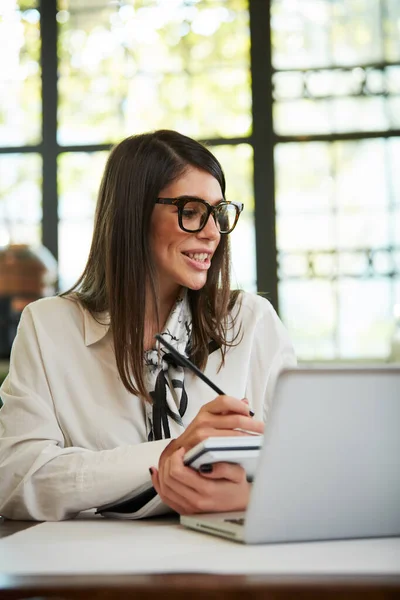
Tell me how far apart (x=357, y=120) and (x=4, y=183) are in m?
2.32

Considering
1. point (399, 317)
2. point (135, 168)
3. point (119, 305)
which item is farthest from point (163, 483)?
point (399, 317)

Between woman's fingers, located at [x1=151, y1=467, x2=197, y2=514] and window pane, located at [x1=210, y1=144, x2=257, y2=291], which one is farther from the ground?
window pane, located at [x1=210, y1=144, x2=257, y2=291]

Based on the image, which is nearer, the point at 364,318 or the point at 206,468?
the point at 206,468

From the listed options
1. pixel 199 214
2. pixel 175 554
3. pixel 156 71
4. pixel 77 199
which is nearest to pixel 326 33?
pixel 156 71

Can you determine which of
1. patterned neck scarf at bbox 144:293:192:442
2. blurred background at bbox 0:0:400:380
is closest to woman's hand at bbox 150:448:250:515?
patterned neck scarf at bbox 144:293:192:442

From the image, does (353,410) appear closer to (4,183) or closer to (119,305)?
(119,305)

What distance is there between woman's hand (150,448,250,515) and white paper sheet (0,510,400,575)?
0.07 metres

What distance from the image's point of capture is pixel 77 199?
17.6 feet

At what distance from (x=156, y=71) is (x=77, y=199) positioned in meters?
0.98

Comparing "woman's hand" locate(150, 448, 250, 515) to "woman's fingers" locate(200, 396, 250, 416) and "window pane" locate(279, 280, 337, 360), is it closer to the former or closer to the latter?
"woman's fingers" locate(200, 396, 250, 416)

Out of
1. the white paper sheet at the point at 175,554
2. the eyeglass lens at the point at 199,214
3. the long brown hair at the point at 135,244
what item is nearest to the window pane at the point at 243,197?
the long brown hair at the point at 135,244

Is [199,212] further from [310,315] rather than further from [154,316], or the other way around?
[310,315]

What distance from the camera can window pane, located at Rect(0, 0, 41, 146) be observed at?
541 cm

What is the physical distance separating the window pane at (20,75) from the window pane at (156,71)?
19 cm
